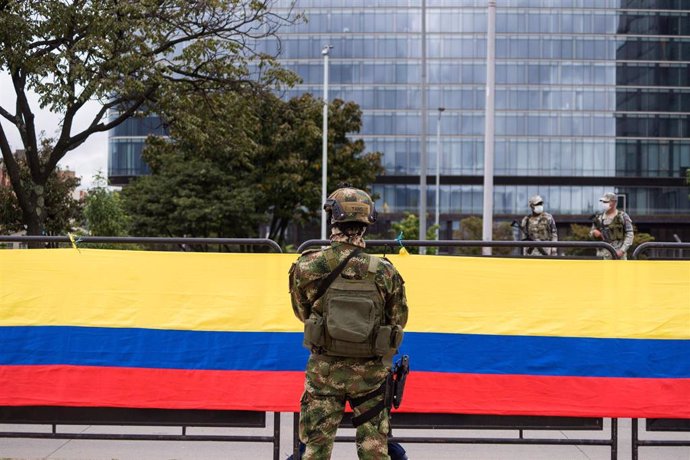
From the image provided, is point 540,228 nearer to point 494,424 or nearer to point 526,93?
point 494,424

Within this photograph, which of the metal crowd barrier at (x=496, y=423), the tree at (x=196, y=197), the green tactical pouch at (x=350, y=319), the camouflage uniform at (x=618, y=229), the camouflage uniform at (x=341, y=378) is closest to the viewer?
the green tactical pouch at (x=350, y=319)

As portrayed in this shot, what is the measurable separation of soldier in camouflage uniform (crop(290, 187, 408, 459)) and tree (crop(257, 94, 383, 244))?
122 feet

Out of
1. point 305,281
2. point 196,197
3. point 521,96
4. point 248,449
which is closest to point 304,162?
point 196,197

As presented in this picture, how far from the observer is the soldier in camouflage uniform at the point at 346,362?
191 inches

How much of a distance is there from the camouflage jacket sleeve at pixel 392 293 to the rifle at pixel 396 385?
275mm

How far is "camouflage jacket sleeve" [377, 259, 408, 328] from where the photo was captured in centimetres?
487

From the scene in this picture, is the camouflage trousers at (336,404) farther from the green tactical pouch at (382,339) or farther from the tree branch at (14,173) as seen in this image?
the tree branch at (14,173)

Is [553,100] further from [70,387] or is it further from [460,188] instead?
[70,387]

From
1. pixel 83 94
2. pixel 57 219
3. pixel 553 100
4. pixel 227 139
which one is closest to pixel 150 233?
pixel 57 219

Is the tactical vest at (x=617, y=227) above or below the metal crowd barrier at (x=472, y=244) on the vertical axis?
above

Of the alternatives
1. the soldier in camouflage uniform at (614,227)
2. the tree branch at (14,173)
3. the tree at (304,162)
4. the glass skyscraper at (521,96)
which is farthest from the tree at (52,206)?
the glass skyscraper at (521,96)

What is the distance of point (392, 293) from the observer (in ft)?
16.1

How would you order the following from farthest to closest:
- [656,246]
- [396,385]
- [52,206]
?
[52,206] < [656,246] < [396,385]

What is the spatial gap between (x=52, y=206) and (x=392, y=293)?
37.5 meters
